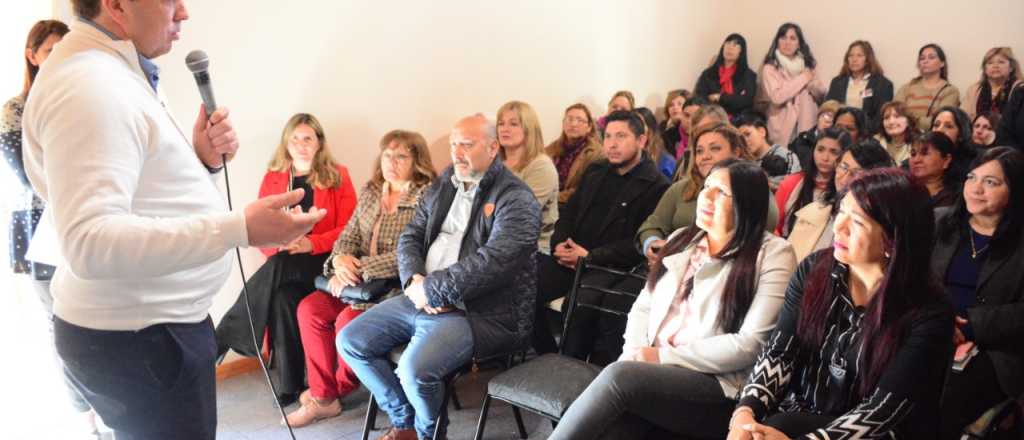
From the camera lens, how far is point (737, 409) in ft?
6.70

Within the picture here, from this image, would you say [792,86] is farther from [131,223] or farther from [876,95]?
[131,223]

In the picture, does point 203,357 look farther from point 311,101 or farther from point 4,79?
point 311,101

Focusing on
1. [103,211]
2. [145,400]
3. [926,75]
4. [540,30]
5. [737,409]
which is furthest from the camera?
[926,75]

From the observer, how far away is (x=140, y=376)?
1.35 meters

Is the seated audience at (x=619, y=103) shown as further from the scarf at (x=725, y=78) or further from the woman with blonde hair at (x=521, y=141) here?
the scarf at (x=725, y=78)

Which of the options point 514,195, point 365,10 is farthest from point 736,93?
point 514,195

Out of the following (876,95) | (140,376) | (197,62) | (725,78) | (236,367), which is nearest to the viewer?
(140,376)

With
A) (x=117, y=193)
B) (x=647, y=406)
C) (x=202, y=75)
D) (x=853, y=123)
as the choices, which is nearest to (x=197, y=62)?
(x=202, y=75)

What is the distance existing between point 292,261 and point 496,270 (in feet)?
3.73

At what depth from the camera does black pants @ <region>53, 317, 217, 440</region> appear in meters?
1.33

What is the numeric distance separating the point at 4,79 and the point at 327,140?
1364mm

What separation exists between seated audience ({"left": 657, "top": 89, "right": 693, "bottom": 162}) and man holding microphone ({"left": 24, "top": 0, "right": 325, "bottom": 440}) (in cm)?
465

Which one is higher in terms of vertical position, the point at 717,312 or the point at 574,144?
the point at 574,144

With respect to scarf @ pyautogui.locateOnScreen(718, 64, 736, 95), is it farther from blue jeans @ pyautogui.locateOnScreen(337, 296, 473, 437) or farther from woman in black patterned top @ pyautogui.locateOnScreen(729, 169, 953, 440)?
woman in black patterned top @ pyautogui.locateOnScreen(729, 169, 953, 440)
